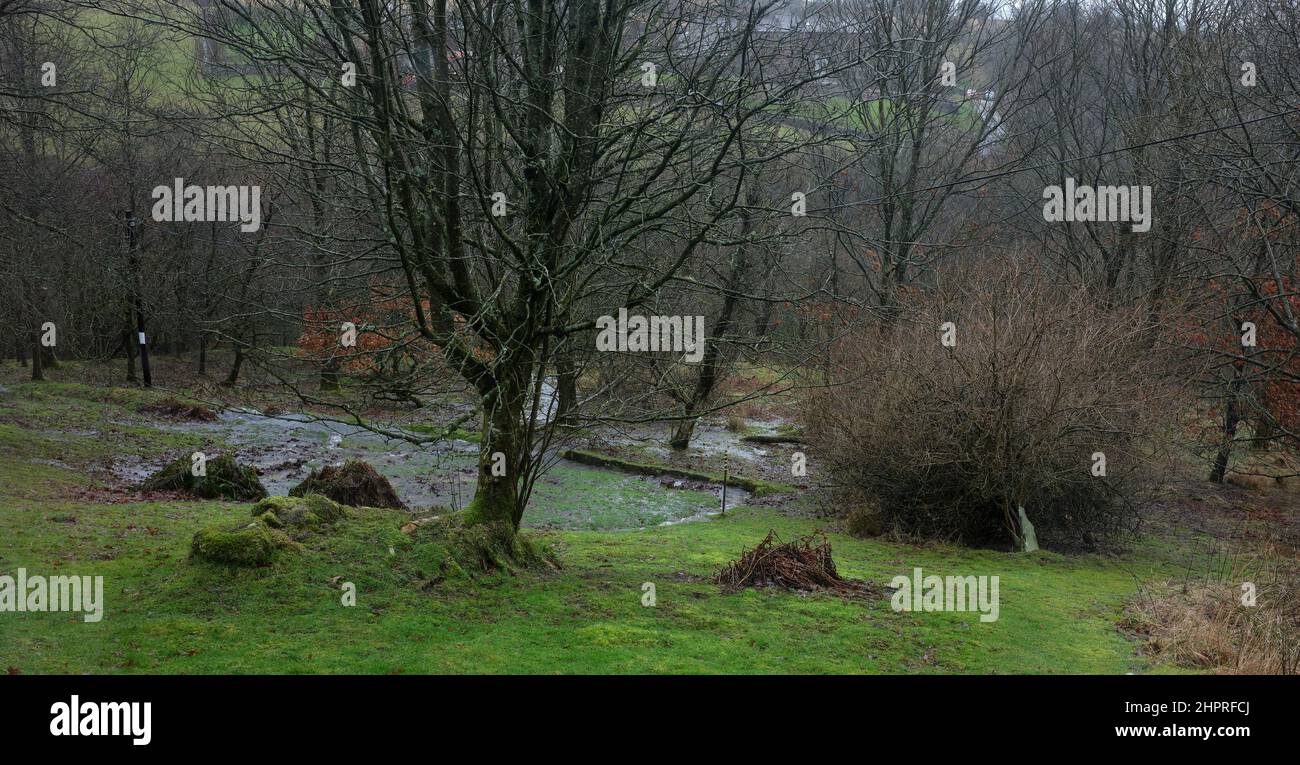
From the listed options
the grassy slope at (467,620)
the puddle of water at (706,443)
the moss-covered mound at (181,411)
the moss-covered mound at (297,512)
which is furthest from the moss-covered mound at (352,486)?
the moss-covered mound at (181,411)

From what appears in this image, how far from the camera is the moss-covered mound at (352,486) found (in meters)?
13.5

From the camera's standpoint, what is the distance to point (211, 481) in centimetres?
1498

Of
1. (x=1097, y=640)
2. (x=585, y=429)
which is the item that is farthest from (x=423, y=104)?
(x=1097, y=640)

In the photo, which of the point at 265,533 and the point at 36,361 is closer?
the point at 265,533

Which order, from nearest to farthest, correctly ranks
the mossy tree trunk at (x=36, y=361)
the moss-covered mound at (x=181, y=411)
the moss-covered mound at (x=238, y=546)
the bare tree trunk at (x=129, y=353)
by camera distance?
the moss-covered mound at (x=238, y=546), the moss-covered mound at (x=181, y=411), the mossy tree trunk at (x=36, y=361), the bare tree trunk at (x=129, y=353)

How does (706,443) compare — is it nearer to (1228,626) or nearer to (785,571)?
(785,571)

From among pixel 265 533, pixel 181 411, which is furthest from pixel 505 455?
pixel 181 411

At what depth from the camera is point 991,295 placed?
1352 cm

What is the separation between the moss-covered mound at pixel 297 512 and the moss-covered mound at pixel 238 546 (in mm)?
339

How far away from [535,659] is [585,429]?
312 centimetres

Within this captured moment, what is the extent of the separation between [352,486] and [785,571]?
6.84 metres

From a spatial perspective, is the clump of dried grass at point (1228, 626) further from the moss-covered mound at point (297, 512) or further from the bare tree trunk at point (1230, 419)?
the bare tree trunk at point (1230, 419)

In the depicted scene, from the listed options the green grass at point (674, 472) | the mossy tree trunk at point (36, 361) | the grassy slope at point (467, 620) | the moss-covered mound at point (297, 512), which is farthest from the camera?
the mossy tree trunk at point (36, 361)

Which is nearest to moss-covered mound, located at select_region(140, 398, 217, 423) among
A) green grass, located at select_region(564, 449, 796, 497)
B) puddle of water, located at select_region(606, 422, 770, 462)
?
green grass, located at select_region(564, 449, 796, 497)
